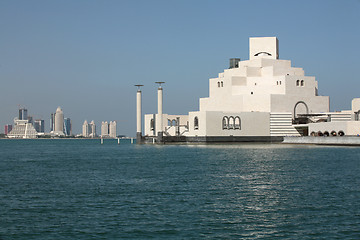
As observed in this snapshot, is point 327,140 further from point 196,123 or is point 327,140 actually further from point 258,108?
point 196,123

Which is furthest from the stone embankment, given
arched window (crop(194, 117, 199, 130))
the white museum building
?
arched window (crop(194, 117, 199, 130))

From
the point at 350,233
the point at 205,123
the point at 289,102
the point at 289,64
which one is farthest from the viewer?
the point at 289,64

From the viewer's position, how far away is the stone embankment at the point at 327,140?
92375 mm

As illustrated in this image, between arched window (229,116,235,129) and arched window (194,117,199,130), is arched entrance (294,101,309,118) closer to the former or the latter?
arched window (229,116,235,129)

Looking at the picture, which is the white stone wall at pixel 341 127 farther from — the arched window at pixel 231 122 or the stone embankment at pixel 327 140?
the arched window at pixel 231 122

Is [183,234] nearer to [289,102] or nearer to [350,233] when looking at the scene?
[350,233]

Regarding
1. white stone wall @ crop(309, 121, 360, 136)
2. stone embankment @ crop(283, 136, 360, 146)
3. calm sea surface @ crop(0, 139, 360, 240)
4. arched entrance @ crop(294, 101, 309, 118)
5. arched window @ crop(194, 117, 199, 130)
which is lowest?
calm sea surface @ crop(0, 139, 360, 240)

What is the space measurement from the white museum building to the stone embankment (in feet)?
11.6

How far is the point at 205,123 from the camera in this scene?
361 feet

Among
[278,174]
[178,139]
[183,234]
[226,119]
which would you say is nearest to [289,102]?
[226,119]

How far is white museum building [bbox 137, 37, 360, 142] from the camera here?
113m

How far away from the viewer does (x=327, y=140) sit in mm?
98500

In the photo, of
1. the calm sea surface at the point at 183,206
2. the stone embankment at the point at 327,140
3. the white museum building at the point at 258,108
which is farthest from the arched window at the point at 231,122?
the calm sea surface at the point at 183,206

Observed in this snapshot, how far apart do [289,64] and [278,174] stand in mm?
87194
